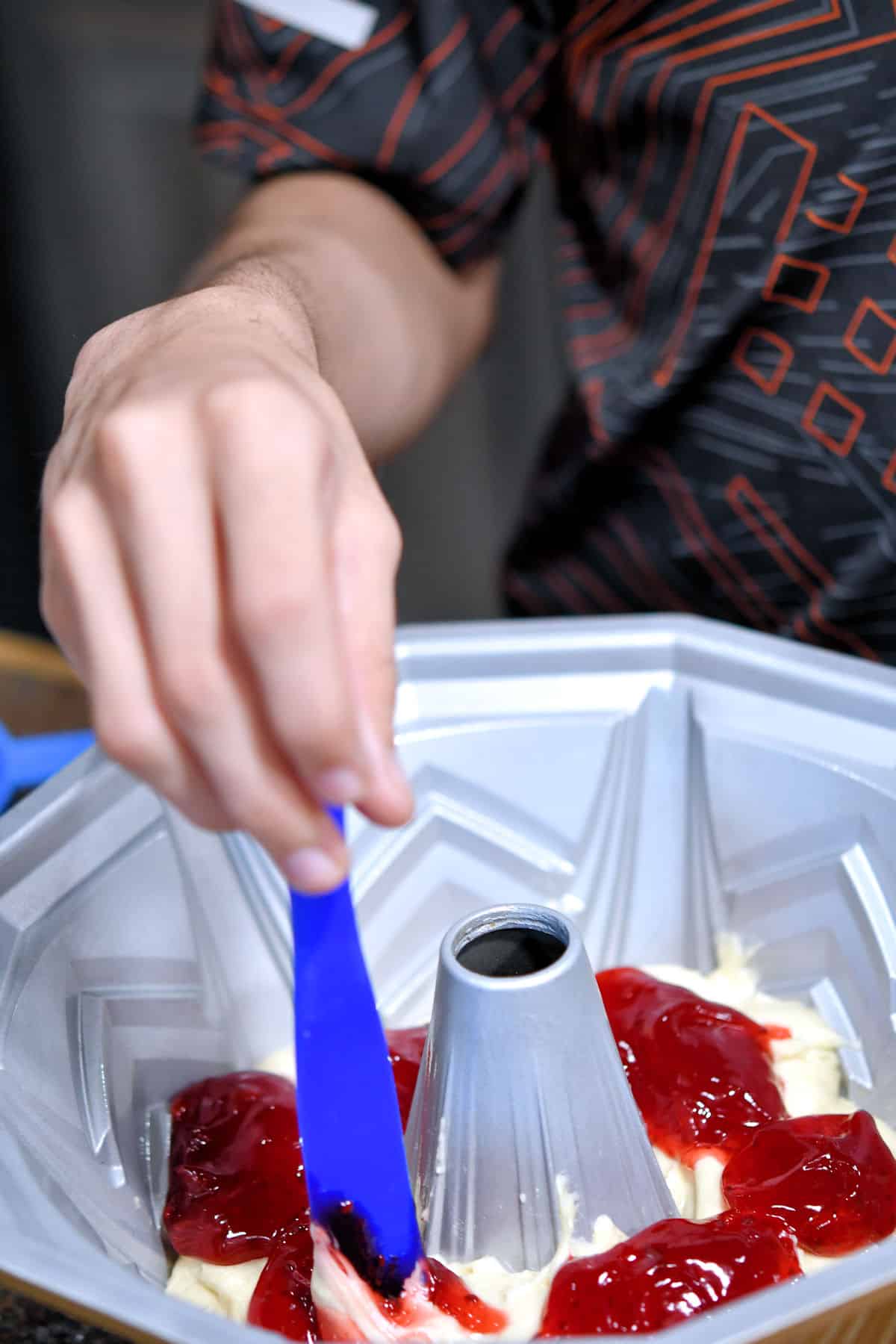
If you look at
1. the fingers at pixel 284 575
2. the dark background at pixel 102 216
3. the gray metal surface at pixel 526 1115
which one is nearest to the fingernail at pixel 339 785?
the fingers at pixel 284 575

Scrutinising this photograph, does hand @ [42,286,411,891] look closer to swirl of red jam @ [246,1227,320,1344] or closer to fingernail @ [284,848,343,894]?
fingernail @ [284,848,343,894]

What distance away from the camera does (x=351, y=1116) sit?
28 centimetres

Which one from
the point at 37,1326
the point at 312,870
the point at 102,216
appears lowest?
the point at 102,216

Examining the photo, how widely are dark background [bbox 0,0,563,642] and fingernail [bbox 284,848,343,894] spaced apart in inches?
35.3

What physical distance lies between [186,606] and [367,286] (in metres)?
0.34

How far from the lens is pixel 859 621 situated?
0.50 m

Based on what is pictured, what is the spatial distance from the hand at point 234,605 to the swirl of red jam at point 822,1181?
15 centimetres

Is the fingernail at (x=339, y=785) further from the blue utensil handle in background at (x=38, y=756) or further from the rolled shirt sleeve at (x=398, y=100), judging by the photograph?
the rolled shirt sleeve at (x=398, y=100)

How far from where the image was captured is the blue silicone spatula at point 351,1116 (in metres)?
0.26

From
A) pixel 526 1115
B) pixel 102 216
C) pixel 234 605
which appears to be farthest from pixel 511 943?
pixel 102 216

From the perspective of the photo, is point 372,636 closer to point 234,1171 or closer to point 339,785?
point 339,785

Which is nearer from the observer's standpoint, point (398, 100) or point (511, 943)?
point (511, 943)

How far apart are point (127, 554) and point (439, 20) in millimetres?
397

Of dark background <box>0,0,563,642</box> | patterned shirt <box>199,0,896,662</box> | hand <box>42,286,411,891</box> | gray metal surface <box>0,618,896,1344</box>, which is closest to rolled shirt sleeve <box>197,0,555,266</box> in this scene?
patterned shirt <box>199,0,896,662</box>
